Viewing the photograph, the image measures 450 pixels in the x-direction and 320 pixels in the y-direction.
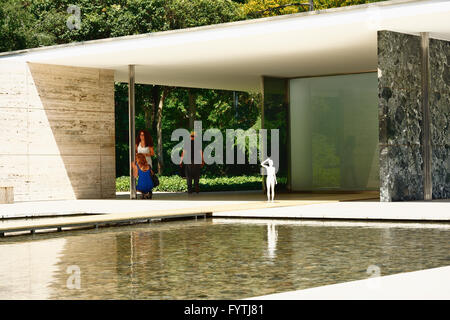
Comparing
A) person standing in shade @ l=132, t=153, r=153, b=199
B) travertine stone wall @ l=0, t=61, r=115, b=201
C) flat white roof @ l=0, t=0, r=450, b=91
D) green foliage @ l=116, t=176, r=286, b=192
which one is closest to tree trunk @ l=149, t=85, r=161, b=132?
green foliage @ l=116, t=176, r=286, b=192

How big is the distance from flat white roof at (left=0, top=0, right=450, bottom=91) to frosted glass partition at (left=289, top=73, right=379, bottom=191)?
0.63 m

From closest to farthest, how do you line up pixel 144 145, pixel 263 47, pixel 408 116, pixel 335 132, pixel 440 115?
pixel 408 116, pixel 440 115, pixel 263 47, pixel 144 145, pixel 335 132

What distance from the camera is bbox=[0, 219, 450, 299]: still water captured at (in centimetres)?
713

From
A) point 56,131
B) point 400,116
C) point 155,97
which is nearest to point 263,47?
point 400,116

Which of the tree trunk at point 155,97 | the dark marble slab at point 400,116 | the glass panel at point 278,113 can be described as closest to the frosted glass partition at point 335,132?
the glass panel at point 278,113

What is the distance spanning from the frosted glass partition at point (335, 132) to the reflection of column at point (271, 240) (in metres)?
11.1

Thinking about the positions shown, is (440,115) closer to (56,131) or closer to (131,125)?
(131,125)

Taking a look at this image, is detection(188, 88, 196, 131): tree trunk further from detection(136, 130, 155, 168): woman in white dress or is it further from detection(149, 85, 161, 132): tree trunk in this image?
detection(136, 130, 155, 168): woman in white dress

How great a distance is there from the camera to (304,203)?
17.9 metres

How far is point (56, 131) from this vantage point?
21.5 meters

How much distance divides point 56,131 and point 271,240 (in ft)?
38.2
